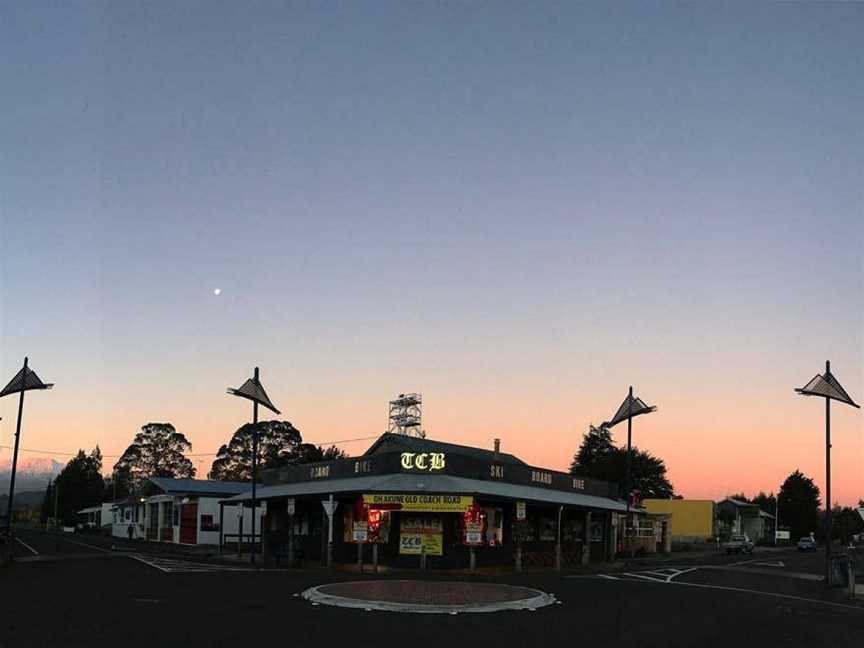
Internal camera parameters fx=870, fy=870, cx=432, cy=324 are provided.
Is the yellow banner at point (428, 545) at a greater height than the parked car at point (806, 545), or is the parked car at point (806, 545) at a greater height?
the yellow banner at point (428, 545)

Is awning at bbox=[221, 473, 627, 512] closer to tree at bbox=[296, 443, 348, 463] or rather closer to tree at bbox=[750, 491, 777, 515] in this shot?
tree at bbox=[296, 443, 348, 463]

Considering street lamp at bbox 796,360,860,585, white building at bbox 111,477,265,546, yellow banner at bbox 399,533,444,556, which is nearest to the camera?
street lamp at bbox 796,360,860,585

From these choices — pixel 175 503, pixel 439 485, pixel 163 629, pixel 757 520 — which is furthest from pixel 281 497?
pixel 757 520

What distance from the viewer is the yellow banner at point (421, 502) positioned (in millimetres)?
37281

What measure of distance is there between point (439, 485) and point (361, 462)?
7.20 metres

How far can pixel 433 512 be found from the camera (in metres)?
38.8

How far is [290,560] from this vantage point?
41.2 m

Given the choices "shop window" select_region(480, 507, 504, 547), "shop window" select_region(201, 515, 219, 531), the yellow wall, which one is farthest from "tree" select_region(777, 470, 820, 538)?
"shop window" select_region(480, 507, 504, 547)

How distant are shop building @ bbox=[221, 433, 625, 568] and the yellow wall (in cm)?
4962

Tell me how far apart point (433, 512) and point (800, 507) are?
122050mm

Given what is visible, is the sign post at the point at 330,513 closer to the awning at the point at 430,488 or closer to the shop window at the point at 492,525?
the awning at the point at 430,488

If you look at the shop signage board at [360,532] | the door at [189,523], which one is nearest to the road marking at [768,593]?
the shop signage board at [360,532]

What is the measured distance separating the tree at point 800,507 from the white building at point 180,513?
97.9 m

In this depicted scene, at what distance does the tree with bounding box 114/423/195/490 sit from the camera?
13938cm
